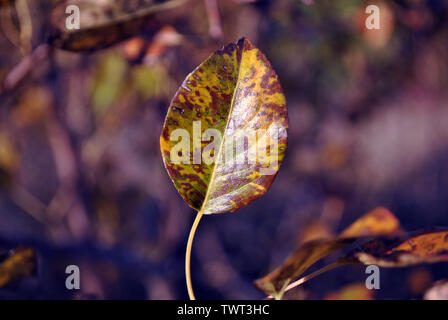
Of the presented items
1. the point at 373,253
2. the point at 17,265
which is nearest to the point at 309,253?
the point at 373,253

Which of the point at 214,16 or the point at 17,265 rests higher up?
the point at 214,16

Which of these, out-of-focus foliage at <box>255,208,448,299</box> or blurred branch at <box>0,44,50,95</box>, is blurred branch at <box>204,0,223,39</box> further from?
out-of-focus foliage at <box>255,208,448,299</box>

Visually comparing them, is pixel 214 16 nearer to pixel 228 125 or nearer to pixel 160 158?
pixel 228 125

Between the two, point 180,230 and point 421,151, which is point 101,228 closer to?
point 180,230

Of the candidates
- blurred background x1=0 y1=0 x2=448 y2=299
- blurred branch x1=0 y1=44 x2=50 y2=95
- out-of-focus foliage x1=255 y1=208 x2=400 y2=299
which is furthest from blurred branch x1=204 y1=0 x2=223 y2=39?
out-of-focus foliage x1=255 y1=208 x2=400 y2=299

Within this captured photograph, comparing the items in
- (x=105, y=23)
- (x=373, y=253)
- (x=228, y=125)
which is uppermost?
(x=105, y=23)

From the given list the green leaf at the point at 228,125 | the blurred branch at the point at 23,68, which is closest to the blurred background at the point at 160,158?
the blurred branch at the point at 23,68
